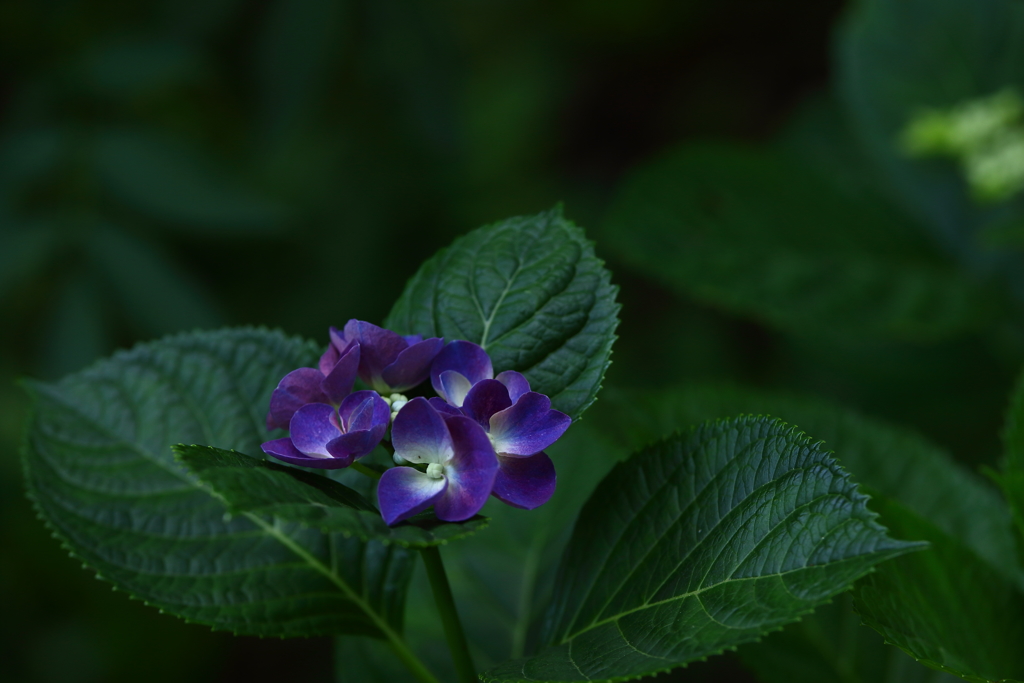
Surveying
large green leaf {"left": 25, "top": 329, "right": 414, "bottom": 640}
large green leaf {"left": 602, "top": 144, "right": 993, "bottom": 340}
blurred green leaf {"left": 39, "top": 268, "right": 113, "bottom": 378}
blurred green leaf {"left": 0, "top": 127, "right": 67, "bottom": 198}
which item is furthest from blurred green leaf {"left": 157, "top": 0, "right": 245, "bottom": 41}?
large green leaf {"left": 25, "top": 329, "right": 414, "bottom": 640}

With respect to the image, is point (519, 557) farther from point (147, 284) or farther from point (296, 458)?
point (147, 284)

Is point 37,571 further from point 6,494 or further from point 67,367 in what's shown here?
point 67,367

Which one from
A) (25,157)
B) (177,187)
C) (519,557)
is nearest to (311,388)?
(519,557)

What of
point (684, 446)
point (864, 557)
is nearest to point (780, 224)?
point (684, 446)

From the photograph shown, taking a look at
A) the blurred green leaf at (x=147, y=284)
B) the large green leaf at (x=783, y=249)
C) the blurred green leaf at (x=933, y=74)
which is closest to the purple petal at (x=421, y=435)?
the large green leaf at (x=783, y=249)

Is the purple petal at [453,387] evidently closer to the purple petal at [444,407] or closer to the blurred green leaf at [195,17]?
the purple petal at [444,407]

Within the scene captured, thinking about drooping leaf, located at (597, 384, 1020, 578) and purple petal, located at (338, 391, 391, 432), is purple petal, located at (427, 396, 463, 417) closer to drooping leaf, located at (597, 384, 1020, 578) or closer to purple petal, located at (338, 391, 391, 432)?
purple petal, located at (338, 391, 391, 432)
